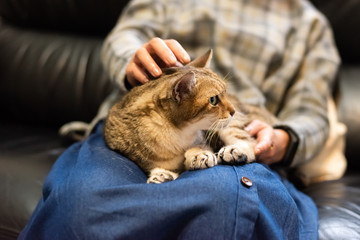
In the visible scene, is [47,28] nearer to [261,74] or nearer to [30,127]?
[30,127]

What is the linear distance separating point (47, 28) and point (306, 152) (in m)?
1.64

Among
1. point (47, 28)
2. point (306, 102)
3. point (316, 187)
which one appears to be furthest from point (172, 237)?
point (47, 28)

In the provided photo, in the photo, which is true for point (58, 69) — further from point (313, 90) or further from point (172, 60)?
point (313, 90)

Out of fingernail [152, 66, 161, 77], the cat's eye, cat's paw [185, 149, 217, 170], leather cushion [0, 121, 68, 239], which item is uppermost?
fingernail [152, 66, 161, 77]

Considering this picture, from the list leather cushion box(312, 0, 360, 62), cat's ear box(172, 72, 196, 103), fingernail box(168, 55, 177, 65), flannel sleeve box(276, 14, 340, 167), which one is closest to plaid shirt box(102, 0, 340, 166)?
flannel sleeve box(276, 14, 340, 167)

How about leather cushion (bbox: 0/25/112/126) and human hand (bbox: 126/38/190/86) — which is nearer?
human hand (bbox: 126/38/190/86)

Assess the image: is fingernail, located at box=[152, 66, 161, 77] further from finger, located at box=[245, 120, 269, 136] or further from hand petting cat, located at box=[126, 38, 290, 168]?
finger, located at box=[245, 120, 269, 136]

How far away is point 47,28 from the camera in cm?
195

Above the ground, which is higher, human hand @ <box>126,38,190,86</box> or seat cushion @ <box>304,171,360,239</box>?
human hand @ <box>126,38,190,86</box>

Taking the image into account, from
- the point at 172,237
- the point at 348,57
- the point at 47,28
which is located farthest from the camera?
the point at 47,28

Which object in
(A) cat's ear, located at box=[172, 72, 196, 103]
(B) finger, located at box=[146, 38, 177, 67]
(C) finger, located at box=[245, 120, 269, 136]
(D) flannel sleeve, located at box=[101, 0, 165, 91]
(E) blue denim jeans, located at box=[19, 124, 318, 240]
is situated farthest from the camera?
(D) flannel sleeve, located at box=[101, 0, 165, 91]

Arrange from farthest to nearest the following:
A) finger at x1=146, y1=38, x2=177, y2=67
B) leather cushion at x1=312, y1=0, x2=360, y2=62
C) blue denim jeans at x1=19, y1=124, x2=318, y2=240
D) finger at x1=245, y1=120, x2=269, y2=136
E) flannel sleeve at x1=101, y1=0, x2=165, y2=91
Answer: leather cushion at x1=312, y1=0, x2=360, y2=62, flannel sleeve at x1=101, y1=0, x2=165, y2=91, finger at x1=245, y1=120, x2=269, y2=136, finger at x1=146, y1=38, x2=177, y2=67, blue denim jeans at x1=19, y1=124, x2=318, y2=240

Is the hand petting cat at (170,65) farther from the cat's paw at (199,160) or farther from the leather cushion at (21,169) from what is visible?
the leather cushion at (21,169)

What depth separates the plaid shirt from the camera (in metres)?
1.31
